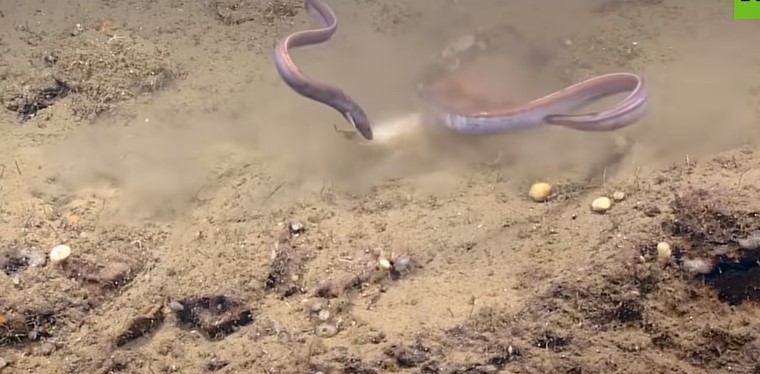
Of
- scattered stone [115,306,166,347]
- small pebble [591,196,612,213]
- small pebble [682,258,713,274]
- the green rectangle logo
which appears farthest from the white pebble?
scattered stone [115,306,166,347]

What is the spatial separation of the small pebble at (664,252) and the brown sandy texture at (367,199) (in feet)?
0.05

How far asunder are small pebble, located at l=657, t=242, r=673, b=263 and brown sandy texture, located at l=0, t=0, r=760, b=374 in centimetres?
1

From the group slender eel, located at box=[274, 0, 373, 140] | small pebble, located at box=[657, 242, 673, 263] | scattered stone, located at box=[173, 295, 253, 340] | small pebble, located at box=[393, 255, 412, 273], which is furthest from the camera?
slender eel, located at box=[274, 0, 373, 140]

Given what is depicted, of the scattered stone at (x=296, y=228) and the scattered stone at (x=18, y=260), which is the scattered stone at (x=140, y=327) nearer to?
the scattered stone at (x=18, y=260)

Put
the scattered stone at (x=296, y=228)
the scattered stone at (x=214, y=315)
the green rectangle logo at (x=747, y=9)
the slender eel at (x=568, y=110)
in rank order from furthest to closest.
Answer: the green rectangle logo at (x=747, y=9) → the slender eel at (x=568, y=110) → the scattered stone at (x=296, y=228) → the scattered stone at (x=214, y=315)

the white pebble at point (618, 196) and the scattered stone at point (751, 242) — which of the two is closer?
the scattered stone at point (751, 242)

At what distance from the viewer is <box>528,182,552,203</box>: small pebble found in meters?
4.02

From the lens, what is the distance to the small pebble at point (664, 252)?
326 cm

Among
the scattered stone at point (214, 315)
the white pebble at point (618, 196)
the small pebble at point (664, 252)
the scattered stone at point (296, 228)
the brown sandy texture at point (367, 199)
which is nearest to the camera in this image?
the brown sandy texture at point (367, 199)

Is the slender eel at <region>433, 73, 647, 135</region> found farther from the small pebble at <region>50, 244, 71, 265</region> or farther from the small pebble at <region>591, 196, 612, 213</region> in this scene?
the small pebble at <region>50, 244, 71, 265</region>

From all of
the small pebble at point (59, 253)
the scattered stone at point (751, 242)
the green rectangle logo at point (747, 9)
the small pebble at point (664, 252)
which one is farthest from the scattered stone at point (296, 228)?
the green rectangle logo at point (747, 9)

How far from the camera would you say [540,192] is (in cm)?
403

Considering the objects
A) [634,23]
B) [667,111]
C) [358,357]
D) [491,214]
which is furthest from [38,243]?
[634,23]

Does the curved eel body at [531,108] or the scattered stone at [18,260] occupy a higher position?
the curved eel body at [531,108]
